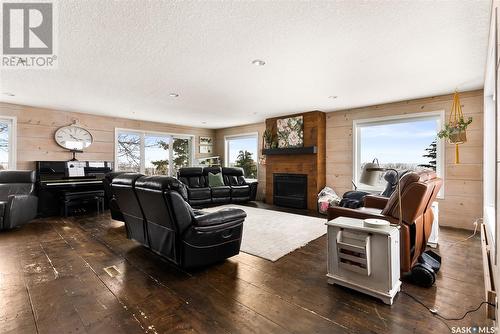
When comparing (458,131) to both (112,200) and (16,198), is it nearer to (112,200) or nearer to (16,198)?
(112,200)

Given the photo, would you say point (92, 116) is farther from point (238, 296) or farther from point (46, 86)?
point (238, 296)

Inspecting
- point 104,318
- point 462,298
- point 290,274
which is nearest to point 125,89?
→ point 104,318

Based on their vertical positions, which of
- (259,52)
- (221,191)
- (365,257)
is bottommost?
(365,257)

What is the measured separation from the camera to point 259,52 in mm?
2703

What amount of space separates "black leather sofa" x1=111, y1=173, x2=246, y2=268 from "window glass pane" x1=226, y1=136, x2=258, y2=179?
16.4 ft

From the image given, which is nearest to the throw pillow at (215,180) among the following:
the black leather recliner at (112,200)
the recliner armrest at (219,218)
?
the black leather recliner at (112,200)

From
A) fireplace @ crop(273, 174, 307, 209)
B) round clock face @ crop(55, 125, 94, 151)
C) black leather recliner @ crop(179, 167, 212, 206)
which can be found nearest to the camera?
round clock face @ crop(55, 125, 94, 151)

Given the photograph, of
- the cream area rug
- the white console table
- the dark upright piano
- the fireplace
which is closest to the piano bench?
the dark upright piano

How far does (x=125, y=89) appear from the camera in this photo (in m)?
4.00

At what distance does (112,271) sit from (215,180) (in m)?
4.36

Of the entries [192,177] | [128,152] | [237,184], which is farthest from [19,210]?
[237,184]

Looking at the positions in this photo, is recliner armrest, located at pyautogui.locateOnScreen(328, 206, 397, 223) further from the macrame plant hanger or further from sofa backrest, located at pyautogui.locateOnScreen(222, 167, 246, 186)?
sofa backrest, located at pyautogui.locateOnScreen(222, 167, 246, 186)

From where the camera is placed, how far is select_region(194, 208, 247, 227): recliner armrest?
2.39 m

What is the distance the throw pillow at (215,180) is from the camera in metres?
6.71
